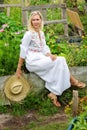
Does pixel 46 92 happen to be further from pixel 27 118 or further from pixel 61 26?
pixel 61 26

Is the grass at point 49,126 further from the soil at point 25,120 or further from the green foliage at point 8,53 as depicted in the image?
the green foliage at point 8,53

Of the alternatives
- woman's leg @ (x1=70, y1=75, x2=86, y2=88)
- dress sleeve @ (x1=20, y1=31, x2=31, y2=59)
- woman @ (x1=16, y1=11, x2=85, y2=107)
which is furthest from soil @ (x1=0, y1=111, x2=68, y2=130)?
dress sleeve @ (x1=20, y1=31, x2=31, y2=59)

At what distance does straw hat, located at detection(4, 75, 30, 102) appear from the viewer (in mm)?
7180

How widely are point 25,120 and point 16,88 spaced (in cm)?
68

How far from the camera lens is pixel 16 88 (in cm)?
725

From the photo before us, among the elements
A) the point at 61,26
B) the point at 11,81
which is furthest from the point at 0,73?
the point at 61,26

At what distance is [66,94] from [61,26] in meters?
4.26

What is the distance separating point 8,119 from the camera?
269 inches

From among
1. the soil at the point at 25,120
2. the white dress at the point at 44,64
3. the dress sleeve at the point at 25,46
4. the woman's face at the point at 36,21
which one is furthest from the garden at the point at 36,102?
the woman's face at the point at 36,21

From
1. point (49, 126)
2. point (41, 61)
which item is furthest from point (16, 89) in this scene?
point (49, 126)

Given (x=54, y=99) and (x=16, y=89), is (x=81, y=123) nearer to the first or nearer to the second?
(x=54, y=99)

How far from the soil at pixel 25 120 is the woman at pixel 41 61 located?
37 cm

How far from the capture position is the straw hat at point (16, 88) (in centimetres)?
718

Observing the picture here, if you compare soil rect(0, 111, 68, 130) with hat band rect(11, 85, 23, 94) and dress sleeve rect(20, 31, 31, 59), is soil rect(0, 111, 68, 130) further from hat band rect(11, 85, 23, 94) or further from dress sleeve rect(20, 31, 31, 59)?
dress sleeve rect(20, 31, 31, 59)
